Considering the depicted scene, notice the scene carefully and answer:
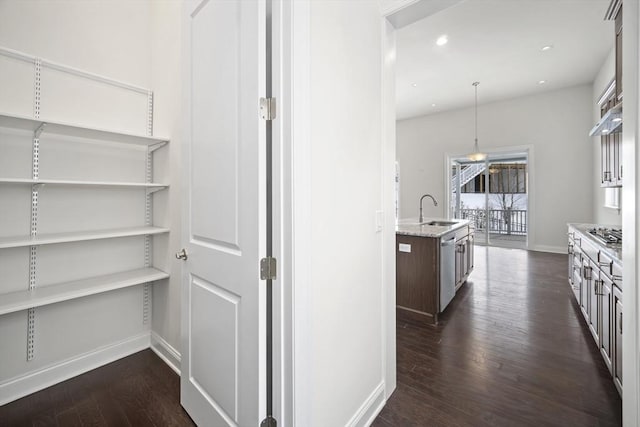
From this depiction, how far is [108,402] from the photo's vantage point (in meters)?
1.84

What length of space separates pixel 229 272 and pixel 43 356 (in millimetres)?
1746

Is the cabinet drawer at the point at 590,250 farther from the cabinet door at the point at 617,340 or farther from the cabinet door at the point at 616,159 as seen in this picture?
the cabinet door at the point at 616,159

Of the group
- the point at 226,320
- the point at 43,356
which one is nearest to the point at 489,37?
the point at 226,320

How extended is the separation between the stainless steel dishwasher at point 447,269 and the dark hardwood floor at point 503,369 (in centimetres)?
21

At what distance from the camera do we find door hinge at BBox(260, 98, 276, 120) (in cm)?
121

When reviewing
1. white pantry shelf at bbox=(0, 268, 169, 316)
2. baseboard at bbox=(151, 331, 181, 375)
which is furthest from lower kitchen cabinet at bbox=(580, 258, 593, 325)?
white pantry shelf at bbox=(0, 268, 169, 316)

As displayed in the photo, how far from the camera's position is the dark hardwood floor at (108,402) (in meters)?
1.69

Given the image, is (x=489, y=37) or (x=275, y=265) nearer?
(x=275, y=265)

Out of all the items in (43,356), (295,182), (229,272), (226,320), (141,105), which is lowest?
(43,356)

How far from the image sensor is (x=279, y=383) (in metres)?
1.21

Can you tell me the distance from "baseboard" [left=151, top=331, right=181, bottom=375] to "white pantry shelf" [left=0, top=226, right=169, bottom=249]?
0.89 metres

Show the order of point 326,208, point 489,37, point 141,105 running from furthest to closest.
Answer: point 489,37 → point 141,105 → point 326,208

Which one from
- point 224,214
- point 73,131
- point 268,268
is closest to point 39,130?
point 73,131

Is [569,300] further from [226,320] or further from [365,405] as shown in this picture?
[226,320]
